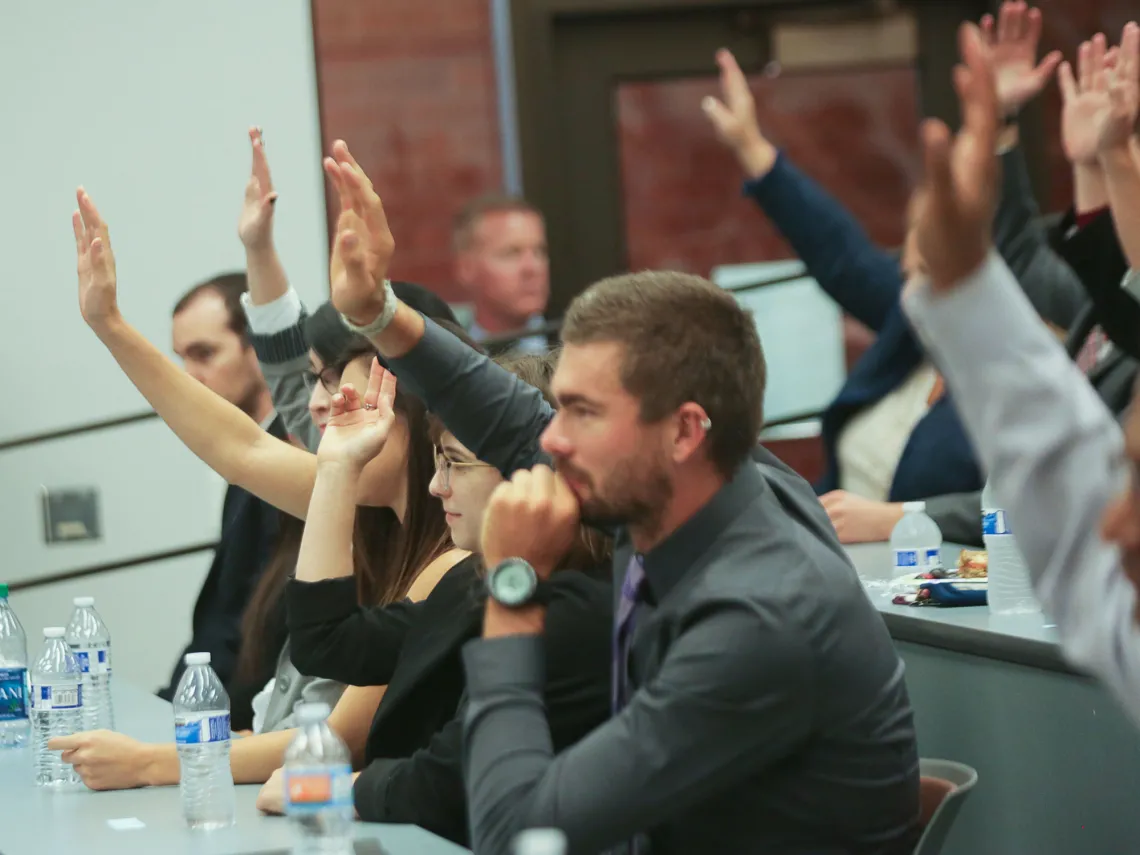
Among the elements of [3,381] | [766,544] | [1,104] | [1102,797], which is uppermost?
[1,104]

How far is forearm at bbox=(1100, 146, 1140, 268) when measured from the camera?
2361 millimetres

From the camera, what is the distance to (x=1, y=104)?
4711 millimetres

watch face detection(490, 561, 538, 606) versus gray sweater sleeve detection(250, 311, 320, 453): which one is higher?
gray sweater sleeve detection(250, 311, 320, 453)

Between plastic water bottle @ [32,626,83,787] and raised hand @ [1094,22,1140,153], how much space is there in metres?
1.66

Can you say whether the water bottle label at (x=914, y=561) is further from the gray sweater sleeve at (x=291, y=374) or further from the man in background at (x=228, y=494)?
the man in background at (x=228, y=494)

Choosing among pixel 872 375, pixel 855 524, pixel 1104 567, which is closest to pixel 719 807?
pixel 1104 567

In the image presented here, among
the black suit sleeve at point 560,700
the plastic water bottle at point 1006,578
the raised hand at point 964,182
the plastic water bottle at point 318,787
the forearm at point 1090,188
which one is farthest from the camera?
the forearm at point 1090,188

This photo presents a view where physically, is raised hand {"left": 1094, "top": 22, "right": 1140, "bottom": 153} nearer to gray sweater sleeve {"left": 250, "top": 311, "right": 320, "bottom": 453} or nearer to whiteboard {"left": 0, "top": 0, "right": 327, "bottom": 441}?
gray sweater sleeve {"left": 250, "top": 311, "right": 320, "bottom": 453}

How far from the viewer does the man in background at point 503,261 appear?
4.58m

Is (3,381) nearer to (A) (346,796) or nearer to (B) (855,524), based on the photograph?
(B) (855,524)

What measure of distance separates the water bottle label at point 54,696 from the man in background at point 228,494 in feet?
2.33

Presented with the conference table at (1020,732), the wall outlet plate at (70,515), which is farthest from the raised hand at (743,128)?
the wall outlet plate at (70,515)

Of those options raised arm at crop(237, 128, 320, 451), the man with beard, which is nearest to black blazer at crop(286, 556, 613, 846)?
the man with beard

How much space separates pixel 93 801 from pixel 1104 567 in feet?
4.72
